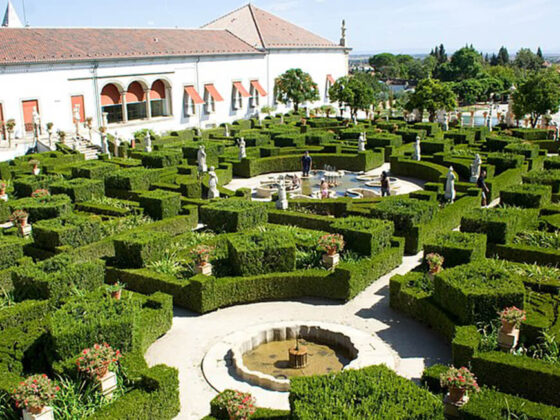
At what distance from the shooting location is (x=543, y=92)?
44500 mm

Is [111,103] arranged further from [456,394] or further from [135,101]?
[456,394]

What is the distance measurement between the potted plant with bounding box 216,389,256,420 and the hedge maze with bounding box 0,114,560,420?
213 mm

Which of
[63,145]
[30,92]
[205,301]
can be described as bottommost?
[205,301]

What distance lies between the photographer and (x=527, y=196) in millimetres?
22359

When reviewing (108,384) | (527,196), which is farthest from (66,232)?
(527,196)

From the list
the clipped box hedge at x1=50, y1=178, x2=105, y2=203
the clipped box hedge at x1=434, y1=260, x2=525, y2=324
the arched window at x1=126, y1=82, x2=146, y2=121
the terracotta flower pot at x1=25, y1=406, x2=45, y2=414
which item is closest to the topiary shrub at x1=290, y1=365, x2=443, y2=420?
the clipped box hedge at x1=434, y1=260, x2=525, y2=324

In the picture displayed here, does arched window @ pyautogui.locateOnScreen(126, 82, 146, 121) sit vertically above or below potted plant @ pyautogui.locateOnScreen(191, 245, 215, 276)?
above

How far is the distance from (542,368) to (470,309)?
2455mm

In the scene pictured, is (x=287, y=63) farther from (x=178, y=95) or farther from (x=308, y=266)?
(x=308, y=266)

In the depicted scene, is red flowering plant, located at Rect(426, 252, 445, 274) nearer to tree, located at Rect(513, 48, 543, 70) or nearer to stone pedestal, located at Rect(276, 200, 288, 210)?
stone pedestal, located at Rect(276, 200, 288, 210)

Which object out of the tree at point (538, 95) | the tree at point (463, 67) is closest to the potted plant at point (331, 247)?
the tree at point (538, 95)

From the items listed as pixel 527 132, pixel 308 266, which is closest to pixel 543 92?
pixel 527 132

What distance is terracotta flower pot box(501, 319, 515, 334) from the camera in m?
12.0

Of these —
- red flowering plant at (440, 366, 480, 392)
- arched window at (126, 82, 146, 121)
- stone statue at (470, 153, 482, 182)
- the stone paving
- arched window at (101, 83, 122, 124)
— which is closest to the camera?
red flowering plant at (440, 366, 480, 392)
